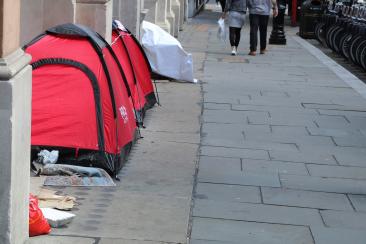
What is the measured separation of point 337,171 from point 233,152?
1164 millimetres

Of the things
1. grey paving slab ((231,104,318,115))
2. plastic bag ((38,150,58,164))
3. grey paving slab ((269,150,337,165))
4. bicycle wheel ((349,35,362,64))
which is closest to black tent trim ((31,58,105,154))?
plastic bag ((38,150,58,164))

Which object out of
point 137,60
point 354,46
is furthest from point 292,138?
point 354,46

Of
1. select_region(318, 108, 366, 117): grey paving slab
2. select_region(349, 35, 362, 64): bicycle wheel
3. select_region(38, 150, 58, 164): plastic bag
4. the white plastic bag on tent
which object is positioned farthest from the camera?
select_region(349, 35, 362, 64): bicycle wheel

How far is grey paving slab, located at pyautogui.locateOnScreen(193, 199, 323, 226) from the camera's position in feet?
20.4

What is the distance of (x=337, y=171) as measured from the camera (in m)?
7.95

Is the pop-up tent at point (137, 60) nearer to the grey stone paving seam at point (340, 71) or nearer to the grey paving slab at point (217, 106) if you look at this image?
the grey paving slab at point (217, 106)

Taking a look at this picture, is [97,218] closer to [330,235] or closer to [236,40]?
[330,235]

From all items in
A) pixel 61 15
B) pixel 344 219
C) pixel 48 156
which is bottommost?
pixel 344 219

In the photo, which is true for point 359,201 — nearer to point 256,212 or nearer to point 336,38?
point 256,212

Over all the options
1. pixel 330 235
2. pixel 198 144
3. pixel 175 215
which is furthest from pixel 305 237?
pixel 198 144

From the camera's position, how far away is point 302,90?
1347 cm

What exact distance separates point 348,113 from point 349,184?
3.97 m

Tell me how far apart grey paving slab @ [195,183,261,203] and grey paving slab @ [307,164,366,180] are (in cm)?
96

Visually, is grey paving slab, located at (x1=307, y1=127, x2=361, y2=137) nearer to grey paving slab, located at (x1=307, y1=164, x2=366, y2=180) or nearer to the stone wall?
grey paving slab, located at (x1=307, y1=164, x2=366, y2=180)
